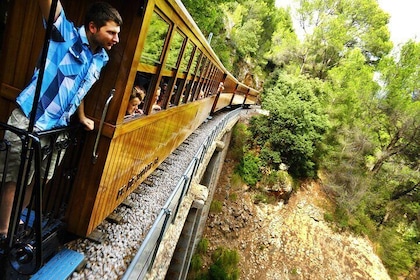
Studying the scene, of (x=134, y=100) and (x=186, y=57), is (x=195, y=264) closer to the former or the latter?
(x=186, y=57)

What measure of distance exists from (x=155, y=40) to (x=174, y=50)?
88 centimetres

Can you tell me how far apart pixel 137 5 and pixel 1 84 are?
1358mm

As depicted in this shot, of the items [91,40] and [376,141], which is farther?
[376,141]

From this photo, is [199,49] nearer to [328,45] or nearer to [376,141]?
[376,141]

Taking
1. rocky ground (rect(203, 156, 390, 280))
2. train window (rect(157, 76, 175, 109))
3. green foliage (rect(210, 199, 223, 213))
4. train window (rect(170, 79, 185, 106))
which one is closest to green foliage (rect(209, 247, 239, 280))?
rocky ground (rect(203, 156, 390, 280))

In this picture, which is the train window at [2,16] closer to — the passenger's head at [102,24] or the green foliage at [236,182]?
the passenger's head at [102,24]

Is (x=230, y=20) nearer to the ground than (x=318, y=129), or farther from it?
farther from it

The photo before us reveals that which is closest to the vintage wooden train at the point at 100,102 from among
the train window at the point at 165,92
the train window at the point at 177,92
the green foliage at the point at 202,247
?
the train window at the point at 165,92

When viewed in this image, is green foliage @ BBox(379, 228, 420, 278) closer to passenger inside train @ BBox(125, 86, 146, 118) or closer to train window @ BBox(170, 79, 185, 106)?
train window @ BBox(170, 79, 185, 106)

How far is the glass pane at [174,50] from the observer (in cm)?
388

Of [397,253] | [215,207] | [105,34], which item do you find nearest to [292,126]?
[215,207]

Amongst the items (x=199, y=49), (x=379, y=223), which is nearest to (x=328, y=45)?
(x=379, y=223)

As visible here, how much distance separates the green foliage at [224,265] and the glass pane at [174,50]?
37.1 ft

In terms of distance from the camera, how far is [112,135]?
283cm
